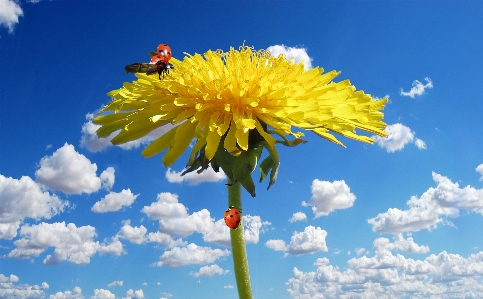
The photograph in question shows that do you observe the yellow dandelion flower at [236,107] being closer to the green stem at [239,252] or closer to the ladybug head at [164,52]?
the ladybug head at [164,52]

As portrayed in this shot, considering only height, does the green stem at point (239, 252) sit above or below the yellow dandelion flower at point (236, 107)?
below

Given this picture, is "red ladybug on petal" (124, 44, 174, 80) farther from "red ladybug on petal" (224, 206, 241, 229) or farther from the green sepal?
"red ladybug on petal" (224, 206, 241, 229)

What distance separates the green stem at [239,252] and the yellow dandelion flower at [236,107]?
33 cm

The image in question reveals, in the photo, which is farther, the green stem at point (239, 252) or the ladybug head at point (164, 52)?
the ladybug head at point (164, 52)

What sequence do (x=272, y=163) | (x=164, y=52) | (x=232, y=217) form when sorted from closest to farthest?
(x=232, y=217), (x=272, y=163), (x=164, y=52)

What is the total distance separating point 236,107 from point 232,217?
0.93 meters

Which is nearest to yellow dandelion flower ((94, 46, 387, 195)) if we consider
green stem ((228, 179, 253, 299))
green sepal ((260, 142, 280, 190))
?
green sepal ((260, 142, 280, 190))

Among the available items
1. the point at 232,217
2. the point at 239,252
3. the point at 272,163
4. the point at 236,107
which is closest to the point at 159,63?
the point at 236,107

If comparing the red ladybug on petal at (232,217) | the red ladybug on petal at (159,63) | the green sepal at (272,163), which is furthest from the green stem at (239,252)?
the red ladybug on petal at (159,63)

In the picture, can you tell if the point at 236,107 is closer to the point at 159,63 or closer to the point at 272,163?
the point at 272,163

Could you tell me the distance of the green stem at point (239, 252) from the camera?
3.38 meters

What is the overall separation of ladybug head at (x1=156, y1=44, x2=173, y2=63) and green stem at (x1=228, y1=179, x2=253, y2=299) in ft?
5.06

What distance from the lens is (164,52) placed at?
14.5 feet

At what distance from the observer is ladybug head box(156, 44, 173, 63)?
14.4 feet
